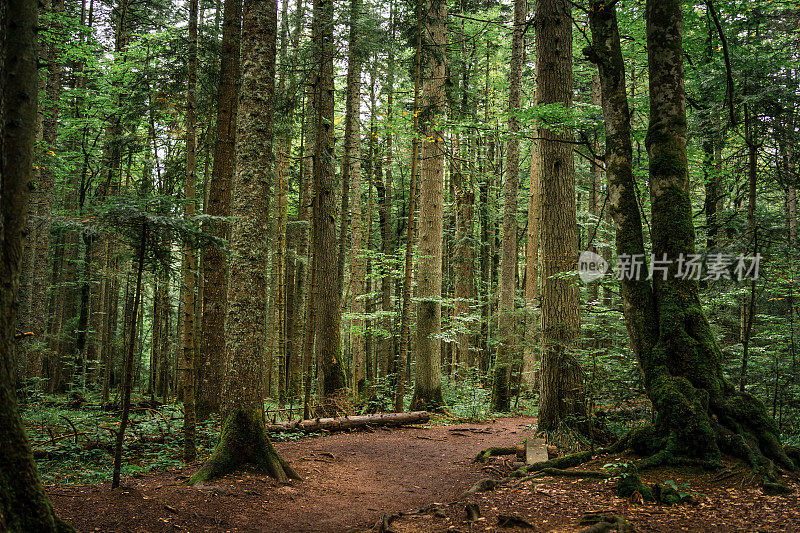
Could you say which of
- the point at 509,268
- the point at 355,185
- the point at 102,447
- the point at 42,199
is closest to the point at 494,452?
the point at 102,447

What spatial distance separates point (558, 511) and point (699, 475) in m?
1.70

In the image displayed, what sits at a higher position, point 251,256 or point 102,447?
point 251,256

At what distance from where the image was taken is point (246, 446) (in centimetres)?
649

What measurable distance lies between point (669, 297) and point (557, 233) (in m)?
3.09

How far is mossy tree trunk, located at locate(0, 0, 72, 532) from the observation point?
126 inches

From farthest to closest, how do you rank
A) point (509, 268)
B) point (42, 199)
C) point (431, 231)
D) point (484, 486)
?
1. point (509, 268)
2. point (431, 231)
3. point (42, 199)
4. point (484, 486)

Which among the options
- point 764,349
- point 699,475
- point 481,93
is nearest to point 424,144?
point 764,349

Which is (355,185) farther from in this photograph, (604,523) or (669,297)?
(604,523)

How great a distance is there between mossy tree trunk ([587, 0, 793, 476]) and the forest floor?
0.44 m

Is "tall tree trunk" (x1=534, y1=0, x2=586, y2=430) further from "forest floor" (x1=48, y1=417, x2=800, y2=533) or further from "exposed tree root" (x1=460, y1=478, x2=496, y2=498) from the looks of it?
"exposed tree root" (x1=460, y1=478, x2=496, y2=498)

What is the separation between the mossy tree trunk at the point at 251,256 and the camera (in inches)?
257

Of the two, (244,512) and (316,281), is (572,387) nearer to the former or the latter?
(244,512)

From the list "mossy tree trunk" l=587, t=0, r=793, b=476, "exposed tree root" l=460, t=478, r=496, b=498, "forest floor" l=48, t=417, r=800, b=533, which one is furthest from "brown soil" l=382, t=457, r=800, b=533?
"mossy tree trunk" l=587, t=0, r=793, b=476

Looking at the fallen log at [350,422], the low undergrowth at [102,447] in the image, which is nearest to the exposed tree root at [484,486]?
the low undergrowth at [102,447]
